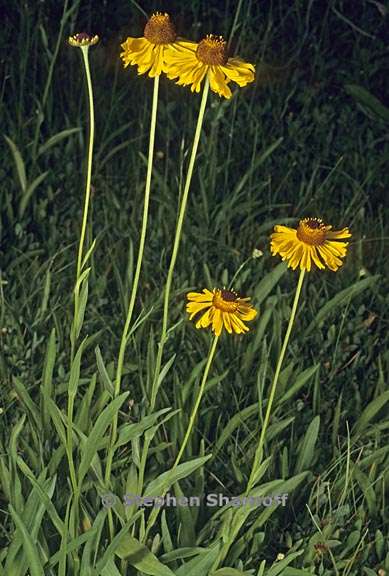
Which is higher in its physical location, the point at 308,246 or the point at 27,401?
the point at 308,246

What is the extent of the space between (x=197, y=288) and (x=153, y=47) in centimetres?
99

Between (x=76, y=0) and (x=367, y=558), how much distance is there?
1520mm

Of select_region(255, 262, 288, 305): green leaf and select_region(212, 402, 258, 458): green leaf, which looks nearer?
select_region(212, 402, 258, 458): green leaf

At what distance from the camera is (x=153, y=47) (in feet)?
4.69

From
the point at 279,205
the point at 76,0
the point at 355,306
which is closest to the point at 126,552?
the point at 355,306

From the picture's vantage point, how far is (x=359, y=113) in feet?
10.4

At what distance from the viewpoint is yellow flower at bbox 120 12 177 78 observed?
55.7 inches

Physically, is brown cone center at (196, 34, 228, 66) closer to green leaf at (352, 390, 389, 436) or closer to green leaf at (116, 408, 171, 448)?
green leaf at (116, 408, 171, 448)

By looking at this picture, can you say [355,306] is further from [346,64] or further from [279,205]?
[346,64]

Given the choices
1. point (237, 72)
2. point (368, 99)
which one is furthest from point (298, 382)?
point (368, 99)

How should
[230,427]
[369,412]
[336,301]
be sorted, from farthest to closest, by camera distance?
[336,301] < [369,412] < [230,427]

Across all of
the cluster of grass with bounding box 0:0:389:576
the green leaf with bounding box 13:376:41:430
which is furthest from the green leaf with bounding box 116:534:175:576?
the green leaf with bounding box 13:376:41:430

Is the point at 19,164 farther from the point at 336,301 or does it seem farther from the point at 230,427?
the point at 230,427

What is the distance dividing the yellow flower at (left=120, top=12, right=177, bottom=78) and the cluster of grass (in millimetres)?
332
